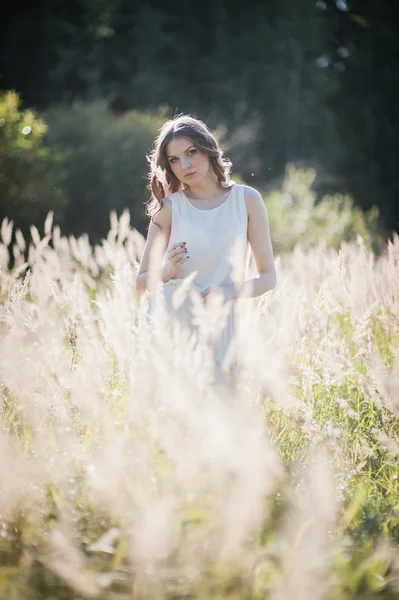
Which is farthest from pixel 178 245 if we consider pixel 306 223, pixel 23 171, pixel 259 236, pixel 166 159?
pixel 306 223

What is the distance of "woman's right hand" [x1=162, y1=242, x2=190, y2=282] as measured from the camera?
2402 millimetres

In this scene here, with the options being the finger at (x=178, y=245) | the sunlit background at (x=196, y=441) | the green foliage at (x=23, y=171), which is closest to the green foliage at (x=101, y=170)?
the green foliage at (x=23, y=171)

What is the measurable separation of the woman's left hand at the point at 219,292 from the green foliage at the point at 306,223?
6872mm

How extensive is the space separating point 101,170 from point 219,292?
8.16m

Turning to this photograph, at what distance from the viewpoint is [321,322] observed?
9.66 ft

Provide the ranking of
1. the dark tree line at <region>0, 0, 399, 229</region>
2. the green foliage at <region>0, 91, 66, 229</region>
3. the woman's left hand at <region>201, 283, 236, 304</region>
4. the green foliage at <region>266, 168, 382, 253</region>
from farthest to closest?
the dark tree line at <region>0, 0, 399, 229</region> → the green foliage at <region>266, 168, 382, 253</region> → the green foliage at <region>0, 91, 66, 229</region> → the woman's left hand at <region>201, 283, 236, 304</region>

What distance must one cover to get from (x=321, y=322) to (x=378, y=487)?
78 centimetres

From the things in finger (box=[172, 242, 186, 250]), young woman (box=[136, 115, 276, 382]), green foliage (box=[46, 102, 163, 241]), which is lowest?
finger (box=[172, 242, 186, 250])

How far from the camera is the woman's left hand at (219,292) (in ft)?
7.63

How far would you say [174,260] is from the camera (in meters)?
2.41

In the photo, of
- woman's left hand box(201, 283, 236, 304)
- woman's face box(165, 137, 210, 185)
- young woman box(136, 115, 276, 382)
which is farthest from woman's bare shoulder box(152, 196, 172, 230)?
woman's left hand box(201, 283, 236, 304)

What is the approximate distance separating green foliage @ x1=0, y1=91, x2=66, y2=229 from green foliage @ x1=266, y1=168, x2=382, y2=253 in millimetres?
3378

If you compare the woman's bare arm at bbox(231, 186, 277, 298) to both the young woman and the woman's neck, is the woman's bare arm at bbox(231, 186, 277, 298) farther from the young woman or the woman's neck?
the woman's neck

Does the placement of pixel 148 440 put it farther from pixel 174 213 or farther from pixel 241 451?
pixel 174 213
